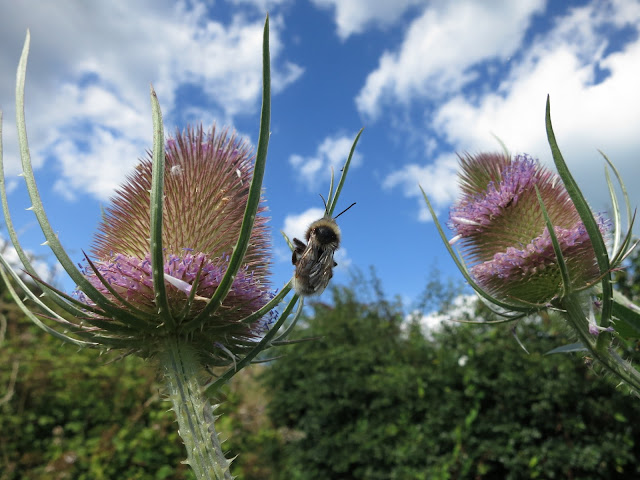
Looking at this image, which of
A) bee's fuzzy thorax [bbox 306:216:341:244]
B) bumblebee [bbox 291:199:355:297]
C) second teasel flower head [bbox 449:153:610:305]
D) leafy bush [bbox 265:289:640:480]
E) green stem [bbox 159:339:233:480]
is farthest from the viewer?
leafy bush [bbox 265:289:640:480]

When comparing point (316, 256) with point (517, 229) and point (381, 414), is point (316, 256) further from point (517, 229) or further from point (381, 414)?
point (381, 414)

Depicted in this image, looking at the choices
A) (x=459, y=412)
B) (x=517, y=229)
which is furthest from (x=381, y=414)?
(x=517, y=229)

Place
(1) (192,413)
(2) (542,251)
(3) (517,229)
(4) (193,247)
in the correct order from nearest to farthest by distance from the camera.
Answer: (1) (192,413) → (4) (193,247) → (2) (542,251) → (3) (517,229)

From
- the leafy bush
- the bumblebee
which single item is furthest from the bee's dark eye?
the leafy bush

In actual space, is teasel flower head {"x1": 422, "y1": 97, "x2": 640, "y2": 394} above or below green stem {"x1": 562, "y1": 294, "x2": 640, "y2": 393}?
above

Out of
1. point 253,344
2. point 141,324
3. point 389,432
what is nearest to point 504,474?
point 389,432

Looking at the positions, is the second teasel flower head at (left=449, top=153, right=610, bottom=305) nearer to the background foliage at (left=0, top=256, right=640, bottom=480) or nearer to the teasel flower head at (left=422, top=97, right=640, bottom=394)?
the teasel flower head at (left=422, top=97, right=640, bottom=394)
